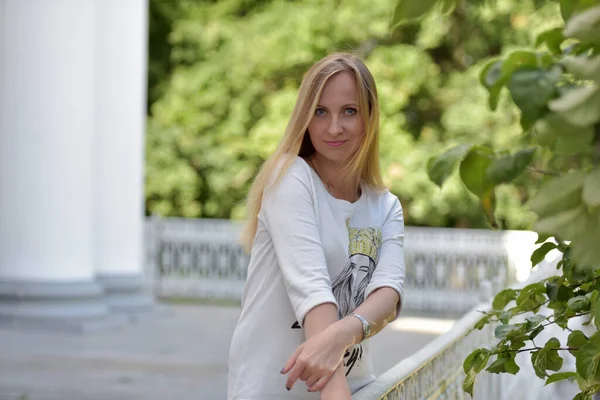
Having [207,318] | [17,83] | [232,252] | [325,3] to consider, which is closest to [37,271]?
[17,83]

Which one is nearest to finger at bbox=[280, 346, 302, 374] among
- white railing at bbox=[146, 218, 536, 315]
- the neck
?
the neck

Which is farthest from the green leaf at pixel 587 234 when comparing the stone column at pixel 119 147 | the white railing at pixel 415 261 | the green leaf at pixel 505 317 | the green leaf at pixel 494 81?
the white railing at pixel 415 261

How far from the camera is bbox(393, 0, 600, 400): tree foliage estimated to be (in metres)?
0.79

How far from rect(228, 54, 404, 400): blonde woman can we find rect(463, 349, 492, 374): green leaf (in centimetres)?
22

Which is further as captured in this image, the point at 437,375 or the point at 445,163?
the point at 437,375

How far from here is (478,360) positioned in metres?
2.07

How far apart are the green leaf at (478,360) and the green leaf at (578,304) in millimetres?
200

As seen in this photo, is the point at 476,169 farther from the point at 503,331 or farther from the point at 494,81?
the point at 503,331

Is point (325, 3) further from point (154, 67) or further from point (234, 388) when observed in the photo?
point (234, 388)

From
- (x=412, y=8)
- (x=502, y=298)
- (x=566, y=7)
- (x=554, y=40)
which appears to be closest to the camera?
(x=412, y=8)

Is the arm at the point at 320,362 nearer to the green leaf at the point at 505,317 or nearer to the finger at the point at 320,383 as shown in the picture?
the finger at the point at 320,383

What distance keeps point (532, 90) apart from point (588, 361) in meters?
0.77

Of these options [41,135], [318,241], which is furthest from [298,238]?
[41,135]

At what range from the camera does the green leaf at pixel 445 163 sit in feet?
4.19
